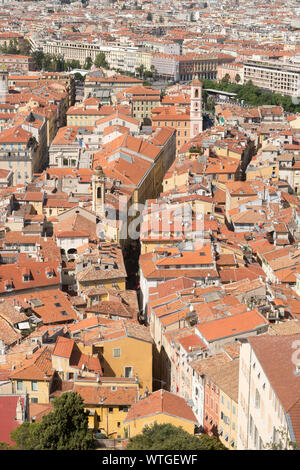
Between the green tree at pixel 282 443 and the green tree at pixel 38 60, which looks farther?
the green tree at pixel 38 60

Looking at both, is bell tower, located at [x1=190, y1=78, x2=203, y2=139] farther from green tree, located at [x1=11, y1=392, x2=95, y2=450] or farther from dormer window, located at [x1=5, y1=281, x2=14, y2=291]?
green tree, located at [x1=11, y1=392, x2=95, y2=450]

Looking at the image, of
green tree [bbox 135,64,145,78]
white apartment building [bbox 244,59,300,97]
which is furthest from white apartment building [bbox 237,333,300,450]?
green tree [bbox 135,64,145,78]

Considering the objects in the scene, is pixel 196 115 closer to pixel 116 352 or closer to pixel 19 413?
pixel 116 352

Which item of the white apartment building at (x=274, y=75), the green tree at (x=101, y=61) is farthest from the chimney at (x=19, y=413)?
the green tree at (x=101, y=61)

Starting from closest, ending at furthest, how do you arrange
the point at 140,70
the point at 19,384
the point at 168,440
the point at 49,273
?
the point at 168,440
the point at 19,384
the point at 49,273
the point at 140,70

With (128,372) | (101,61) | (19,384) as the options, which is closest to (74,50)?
(101,61)

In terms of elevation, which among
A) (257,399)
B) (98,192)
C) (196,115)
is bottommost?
(257,399)

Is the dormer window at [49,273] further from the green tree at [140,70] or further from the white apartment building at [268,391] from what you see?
the green tree at [140,70]
